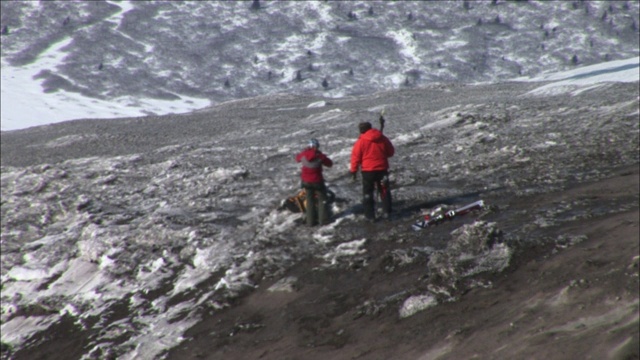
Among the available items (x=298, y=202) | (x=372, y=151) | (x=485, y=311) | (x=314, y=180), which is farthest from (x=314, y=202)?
(x=485, y=311)

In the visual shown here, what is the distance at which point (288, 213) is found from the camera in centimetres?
1444

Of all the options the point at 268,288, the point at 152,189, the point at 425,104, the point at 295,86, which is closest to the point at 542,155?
the point at 268,288

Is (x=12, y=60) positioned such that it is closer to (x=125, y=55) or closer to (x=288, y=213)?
→ (x=125, y=55)

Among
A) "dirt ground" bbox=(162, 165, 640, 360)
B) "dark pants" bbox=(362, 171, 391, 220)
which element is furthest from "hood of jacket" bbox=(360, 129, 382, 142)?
"dirt ground" bbox=(162, 165, 640, 360)

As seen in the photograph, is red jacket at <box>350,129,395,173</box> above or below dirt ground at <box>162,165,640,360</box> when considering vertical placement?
above

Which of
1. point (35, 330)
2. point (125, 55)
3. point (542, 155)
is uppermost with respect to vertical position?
point (125, 55)

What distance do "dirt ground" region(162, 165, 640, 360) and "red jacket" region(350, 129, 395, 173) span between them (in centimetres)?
187

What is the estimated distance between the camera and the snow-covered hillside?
80.4 metres

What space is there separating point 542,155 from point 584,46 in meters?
79.8

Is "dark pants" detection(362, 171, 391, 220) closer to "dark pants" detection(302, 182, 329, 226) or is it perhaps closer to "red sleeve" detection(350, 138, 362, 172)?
"red sleeve" detection(350, 138, 362, 172)

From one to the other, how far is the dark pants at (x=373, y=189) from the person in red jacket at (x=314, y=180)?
894mm

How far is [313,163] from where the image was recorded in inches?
522

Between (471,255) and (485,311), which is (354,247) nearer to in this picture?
(471,255)

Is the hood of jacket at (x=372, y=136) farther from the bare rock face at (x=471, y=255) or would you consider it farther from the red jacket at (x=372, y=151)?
the bare rock face at (x=471, y=255)
